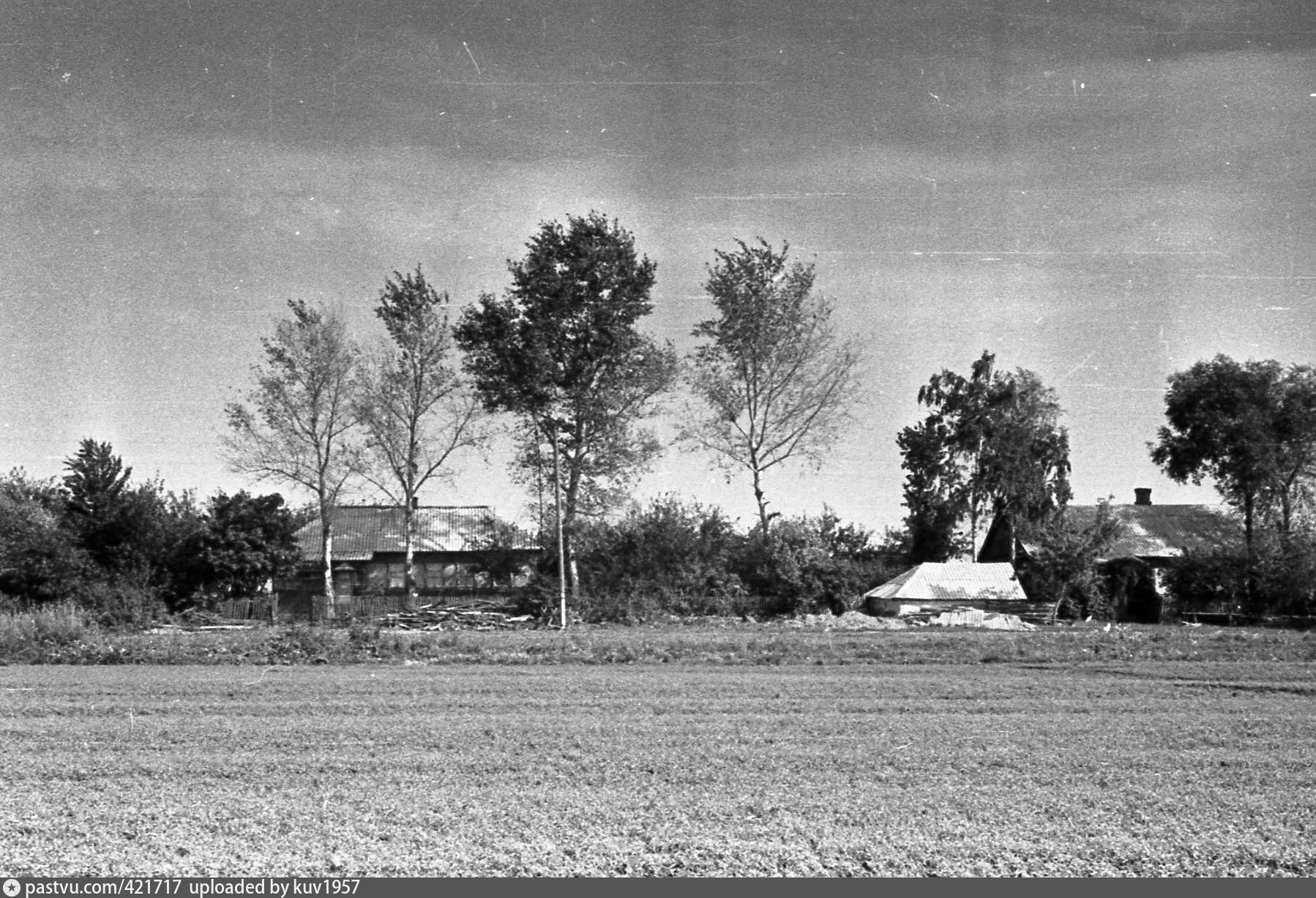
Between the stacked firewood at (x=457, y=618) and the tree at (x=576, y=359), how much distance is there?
483cm

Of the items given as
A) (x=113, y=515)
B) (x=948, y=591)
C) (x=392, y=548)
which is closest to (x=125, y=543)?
(x=113, y=515)

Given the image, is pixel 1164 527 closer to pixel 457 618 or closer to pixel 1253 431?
pixel 1253 431

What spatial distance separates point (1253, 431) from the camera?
50812 millimetres

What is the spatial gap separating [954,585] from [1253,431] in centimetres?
1680

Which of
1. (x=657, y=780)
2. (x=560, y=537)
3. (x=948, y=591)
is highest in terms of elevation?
(x=560, y=537)

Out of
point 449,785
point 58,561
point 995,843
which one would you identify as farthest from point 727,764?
point 58,561

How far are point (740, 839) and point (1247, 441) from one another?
48554 mm

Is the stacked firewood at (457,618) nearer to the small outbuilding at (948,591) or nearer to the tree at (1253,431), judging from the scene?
the small outbuilding at (948,591)

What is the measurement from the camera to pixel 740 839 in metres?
8.58

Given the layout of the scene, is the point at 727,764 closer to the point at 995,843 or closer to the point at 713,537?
the point at 995,843

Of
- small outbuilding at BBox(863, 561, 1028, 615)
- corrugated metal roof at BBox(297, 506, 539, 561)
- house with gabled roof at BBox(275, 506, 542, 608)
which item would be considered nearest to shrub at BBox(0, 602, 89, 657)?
house with gabled roof at BBox(275, 506, 542, 608)

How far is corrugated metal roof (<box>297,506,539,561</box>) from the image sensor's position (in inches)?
2298

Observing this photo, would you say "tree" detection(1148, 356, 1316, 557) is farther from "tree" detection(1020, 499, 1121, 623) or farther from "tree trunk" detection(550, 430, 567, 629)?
"tree trunk" detection(550, 430, 567, 629)
